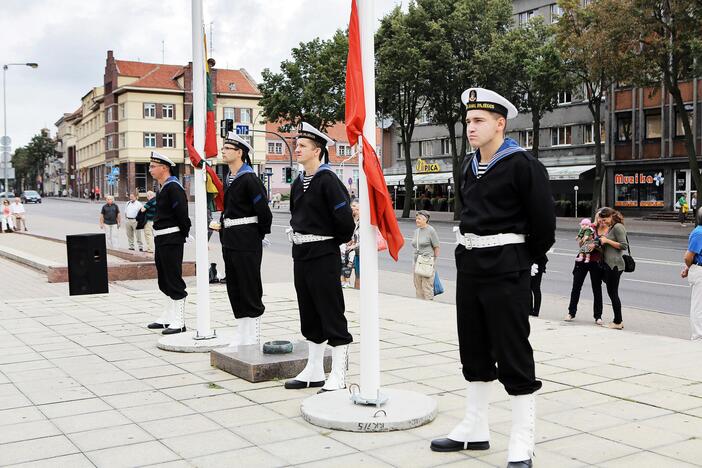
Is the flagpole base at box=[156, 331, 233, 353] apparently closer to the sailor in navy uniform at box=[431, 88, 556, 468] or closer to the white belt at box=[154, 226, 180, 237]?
the white belt at box=[154, 226, 180, 237]

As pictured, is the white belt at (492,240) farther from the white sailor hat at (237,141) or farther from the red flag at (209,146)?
the red flag at (209,146)

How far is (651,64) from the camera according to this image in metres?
32.9

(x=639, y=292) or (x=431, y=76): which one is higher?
(x=431, y=76)

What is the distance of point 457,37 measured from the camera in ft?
143

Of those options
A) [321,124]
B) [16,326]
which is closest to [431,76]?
[321,124]

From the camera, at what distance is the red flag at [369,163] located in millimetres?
5914

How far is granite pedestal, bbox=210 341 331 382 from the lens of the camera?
23.9ft

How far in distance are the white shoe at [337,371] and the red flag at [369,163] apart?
125 cm

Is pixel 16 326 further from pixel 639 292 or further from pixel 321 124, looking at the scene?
pixel 321 124

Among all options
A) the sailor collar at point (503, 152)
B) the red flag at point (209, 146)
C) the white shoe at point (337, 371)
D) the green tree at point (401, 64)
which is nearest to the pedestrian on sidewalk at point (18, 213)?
the green tree at point (401, 64)

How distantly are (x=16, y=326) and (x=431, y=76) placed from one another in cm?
3582

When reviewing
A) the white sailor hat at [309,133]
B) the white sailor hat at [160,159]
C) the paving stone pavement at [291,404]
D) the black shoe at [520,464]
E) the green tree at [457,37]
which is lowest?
the paving stone pavement at [291,404]

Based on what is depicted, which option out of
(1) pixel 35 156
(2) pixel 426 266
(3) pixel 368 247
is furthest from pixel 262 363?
(1) pixel 35 156

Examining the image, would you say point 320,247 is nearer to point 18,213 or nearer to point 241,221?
point 241,221
